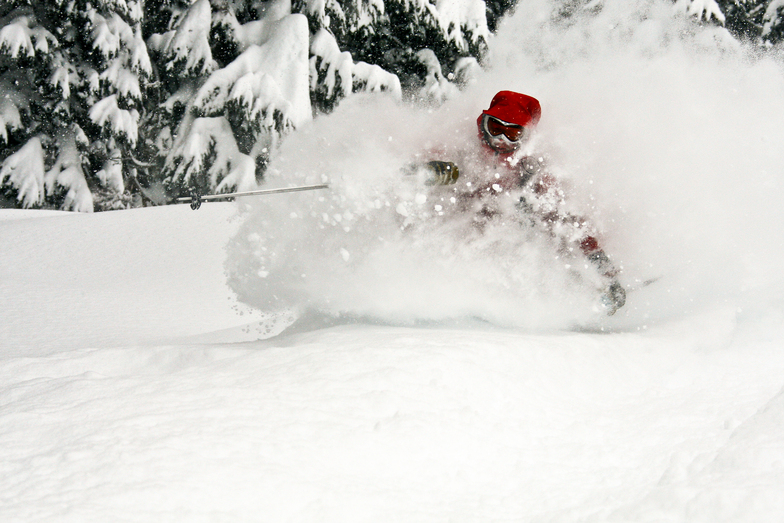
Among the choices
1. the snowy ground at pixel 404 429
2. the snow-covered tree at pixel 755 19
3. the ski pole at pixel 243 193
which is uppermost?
the snow-covered tree at pixel 755 19

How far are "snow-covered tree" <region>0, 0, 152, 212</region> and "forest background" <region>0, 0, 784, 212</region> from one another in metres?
0.02

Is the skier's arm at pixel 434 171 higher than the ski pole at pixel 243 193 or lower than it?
higher

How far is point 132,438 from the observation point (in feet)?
5.15

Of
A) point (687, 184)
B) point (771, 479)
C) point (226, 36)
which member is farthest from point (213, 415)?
point (226, 36)

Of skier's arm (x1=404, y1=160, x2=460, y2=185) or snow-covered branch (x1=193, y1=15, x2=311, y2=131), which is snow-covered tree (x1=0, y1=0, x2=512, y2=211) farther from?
skier's arm (x1=404, y1=160, x2=460, y2=185)

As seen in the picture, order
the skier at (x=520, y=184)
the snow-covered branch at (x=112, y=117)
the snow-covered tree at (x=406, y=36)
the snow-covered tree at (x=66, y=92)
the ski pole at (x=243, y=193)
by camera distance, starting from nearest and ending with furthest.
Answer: the ski pole at (x=243, y=193), the skier at (x=520, y=184), the snow-covered tree at (x=406, y=36), the snow-covered tree at (x=66, y=92), the snow-covered branch at (x=112, y=117)

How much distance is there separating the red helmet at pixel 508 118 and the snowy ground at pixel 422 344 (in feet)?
1.21

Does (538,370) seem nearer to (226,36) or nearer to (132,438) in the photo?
(132,438)

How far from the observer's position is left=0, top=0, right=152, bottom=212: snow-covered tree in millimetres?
8711

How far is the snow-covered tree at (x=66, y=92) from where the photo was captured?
28.6 feet

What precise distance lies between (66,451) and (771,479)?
5.92 feet

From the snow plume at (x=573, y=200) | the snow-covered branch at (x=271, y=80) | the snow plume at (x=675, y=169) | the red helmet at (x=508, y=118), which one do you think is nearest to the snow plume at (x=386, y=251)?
the snow plume at (x=573, y=200)

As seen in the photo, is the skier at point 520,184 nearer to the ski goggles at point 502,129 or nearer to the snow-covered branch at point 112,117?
the ski goggles at point 502,129

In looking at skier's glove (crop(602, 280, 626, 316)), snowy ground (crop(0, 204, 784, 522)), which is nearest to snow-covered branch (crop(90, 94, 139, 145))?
snowy ground (crop(0, 204, 784, 522))
